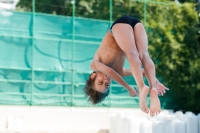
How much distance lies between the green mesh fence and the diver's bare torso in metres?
5.68

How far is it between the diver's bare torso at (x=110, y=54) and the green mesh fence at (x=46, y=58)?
18.6 feet

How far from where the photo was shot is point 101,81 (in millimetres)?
4844

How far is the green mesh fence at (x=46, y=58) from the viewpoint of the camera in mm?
10422

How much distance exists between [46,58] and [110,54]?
6.09 m

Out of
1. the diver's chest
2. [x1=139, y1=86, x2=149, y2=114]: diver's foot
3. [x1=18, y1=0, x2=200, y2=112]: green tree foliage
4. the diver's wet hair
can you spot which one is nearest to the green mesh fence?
[x1=18, y1=0, x2=200, y2=112]: green tree foliage

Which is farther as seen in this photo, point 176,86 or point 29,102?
point 176,86

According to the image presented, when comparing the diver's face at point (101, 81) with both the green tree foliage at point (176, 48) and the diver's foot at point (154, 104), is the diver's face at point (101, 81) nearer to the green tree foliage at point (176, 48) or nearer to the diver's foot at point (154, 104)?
the diver's foot at point (154, 104)

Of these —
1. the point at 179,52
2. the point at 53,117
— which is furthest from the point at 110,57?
the point at 179,52

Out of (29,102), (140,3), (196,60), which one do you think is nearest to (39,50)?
(29,102)

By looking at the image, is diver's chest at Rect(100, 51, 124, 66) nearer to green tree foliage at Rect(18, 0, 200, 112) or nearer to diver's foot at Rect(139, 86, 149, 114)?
diver's foot at Rect(139, 86, 149, 114)

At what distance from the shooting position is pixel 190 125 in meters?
8.99

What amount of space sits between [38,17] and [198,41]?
15.1ft

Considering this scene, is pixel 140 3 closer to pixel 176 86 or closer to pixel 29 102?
pixel 176 86

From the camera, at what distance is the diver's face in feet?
15.9
